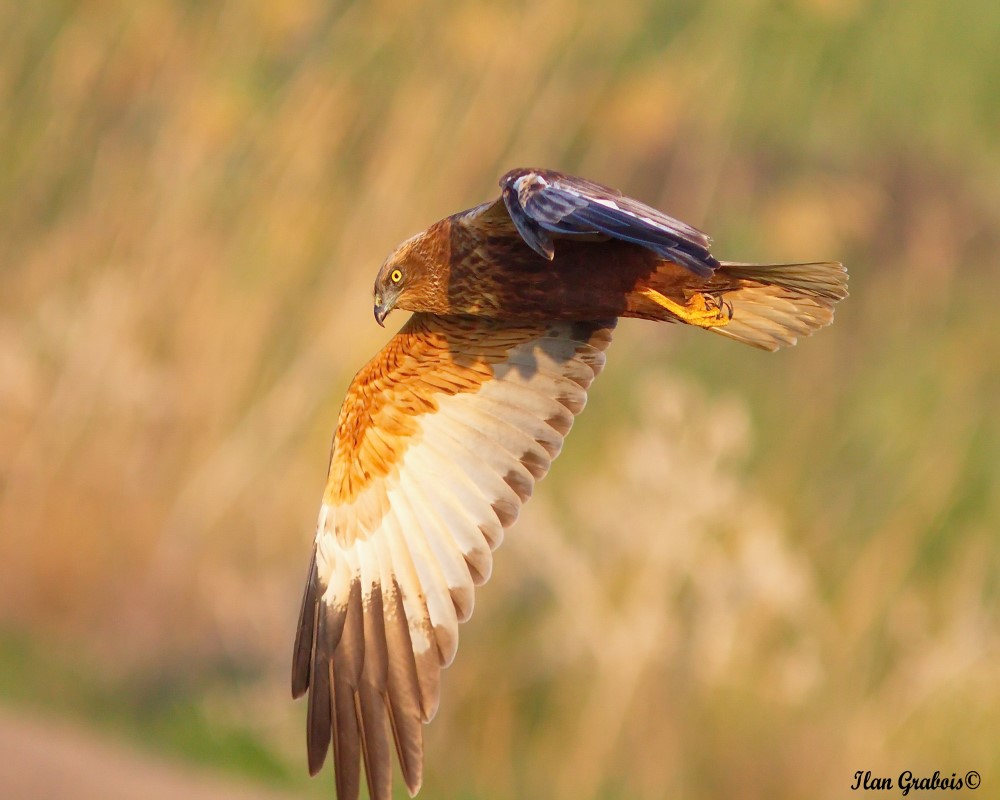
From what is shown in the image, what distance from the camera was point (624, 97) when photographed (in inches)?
298

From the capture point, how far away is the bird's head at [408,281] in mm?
3301

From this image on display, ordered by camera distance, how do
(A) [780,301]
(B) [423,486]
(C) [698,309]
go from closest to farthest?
(C) [698,309], (A) [780,301], (B) [423,486]

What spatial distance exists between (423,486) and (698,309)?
842mm

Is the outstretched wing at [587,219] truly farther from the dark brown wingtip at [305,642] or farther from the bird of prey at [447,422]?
the dark brown wingtip at [305,642]

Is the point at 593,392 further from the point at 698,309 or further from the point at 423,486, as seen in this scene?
the point at 698,309

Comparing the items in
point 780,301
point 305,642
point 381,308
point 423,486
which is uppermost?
point 780,301

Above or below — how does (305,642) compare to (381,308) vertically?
below

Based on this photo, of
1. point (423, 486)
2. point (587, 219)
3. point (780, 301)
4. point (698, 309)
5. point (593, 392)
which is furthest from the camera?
point (593, 392)

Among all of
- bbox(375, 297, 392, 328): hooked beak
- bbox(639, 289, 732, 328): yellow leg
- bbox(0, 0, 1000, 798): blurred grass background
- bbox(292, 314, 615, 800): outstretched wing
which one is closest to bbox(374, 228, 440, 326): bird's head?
bbox(375, 297, 392, 328): hooked beak

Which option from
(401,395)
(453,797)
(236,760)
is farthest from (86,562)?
(401,395)

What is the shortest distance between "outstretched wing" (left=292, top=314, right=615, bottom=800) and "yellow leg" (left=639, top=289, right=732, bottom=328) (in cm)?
40

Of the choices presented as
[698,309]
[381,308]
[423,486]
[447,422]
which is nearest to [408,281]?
[381,308]

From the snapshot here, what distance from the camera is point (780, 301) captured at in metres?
3.42

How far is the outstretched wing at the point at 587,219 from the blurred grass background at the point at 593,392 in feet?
13.2
